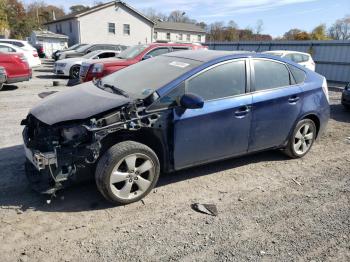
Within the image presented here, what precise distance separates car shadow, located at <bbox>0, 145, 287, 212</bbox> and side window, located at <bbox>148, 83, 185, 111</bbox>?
3.62ft

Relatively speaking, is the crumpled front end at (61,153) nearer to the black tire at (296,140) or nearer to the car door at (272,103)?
the car door at (272,103)

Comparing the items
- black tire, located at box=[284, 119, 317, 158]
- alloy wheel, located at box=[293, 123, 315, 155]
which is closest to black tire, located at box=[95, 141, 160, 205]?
black tire, located at box=[284, 119, 317, 158]

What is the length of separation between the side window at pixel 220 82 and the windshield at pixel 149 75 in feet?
0.67

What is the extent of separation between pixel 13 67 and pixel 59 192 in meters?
8.41

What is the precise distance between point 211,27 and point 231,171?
76.2m

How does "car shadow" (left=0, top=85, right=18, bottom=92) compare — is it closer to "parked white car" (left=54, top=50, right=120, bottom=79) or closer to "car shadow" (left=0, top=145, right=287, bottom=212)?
"parked white car" (left=54, top=50, right=120, bottom=79)

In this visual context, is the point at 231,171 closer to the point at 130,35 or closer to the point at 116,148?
the point at 116,148

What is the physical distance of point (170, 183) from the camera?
13.4 ft

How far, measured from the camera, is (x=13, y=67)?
10.5 meters

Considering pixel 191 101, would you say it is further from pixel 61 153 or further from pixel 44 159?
pixel 44 159

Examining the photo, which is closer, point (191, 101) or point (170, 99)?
point (191, 101)

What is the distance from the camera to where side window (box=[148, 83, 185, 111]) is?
3496mm

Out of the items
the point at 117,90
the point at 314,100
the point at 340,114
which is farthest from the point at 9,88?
the point at 340,114

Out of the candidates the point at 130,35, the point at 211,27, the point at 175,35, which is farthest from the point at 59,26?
the point at 211,27
